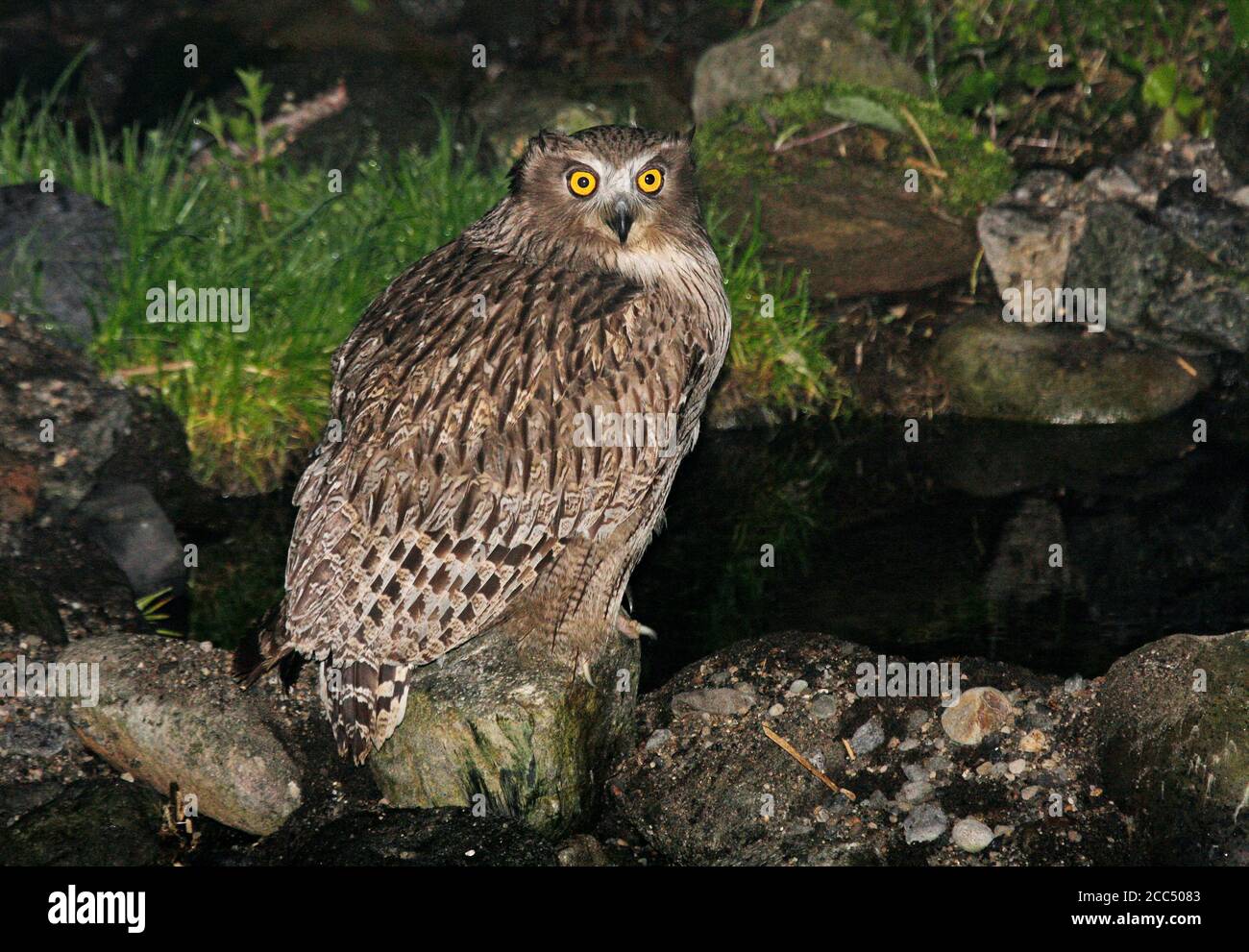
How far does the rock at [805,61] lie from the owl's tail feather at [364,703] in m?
6.64

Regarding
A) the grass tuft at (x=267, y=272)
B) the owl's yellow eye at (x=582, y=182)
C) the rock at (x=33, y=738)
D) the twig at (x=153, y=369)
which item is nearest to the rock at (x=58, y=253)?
the grass tuft at (x=267, y=272)

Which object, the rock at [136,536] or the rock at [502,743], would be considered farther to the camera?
the rock at [136,536]

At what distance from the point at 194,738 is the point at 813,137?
651 cm

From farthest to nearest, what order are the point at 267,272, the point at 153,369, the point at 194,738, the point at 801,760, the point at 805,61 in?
the point at 805,61 < the point at 267,272 < the point at 153,369 < the point at 801,760 < the point at 194,738

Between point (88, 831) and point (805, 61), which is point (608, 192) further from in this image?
point (805, 61)

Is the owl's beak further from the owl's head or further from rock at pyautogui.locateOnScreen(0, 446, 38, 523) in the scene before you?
rock at pyautogui.locateOnScreen(0, 446, 38, 523)

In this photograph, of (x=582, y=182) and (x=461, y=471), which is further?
(x=582, y=182)

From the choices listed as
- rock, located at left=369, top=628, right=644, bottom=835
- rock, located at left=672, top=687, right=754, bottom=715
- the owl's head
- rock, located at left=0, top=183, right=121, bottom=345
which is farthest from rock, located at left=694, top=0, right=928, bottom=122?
rock, located at left=369, top=628, right=644, bottom=835

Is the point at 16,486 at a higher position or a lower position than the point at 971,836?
higher

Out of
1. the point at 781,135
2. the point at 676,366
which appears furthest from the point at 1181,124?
the point at 676,366

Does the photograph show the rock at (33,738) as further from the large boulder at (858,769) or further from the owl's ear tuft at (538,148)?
the owl's ear tuft at (538,148)

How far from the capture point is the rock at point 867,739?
18.2 feet

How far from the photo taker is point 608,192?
5.56m

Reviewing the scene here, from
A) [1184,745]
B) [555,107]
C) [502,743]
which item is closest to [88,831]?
[502,743]
